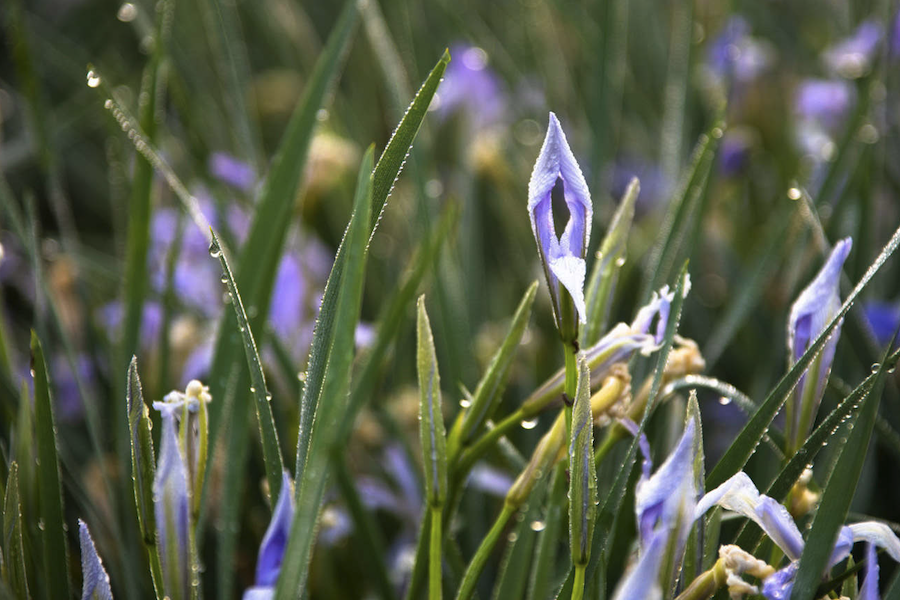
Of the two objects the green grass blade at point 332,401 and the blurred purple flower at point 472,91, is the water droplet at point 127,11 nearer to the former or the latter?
the blurred purple flower at point 472,91

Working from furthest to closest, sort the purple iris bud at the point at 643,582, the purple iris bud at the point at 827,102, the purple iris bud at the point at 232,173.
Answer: the purple iris bud at the point at 827,102, the purple iris bud at the point at 232,173, the purple iris bud at the point at 643,582

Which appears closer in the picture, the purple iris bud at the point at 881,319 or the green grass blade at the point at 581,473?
the green grass blade at the point at 581,473

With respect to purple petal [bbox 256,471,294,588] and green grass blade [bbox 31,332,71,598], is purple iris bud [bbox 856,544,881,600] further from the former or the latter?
green grass blade [bbox 31,332,71,598]

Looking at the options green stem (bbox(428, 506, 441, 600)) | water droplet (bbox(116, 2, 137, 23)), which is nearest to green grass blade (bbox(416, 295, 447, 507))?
green stem (bbox(428, 506, 441, 600))

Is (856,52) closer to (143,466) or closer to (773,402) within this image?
(773,402)

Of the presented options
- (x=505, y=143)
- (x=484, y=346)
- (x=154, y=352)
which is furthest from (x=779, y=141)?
(x=154, y=352)

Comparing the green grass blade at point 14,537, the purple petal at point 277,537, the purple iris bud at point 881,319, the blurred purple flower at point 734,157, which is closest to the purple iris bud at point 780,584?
the purple petal at point 277,537

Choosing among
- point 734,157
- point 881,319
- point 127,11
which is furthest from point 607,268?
point 734,157
